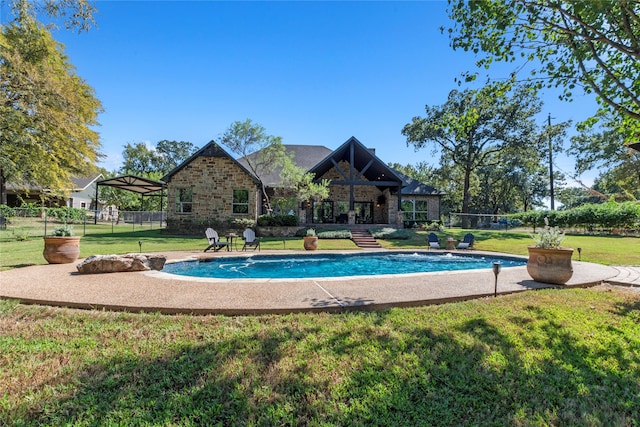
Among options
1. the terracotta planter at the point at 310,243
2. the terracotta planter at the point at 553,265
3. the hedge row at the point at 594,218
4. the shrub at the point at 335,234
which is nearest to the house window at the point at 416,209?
the hedge row at the point at 594,218

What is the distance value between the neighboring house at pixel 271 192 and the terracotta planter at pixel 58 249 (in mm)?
11443

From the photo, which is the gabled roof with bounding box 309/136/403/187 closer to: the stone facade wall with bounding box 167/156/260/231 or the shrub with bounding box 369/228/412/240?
the shrub with bounding box 369/228/412/240

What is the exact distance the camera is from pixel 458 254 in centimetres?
1274

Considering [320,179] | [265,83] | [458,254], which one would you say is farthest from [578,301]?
[320,179]

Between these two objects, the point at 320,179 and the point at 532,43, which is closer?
the point at 532,43

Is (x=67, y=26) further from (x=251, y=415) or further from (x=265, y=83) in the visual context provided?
(x=265, y=83)

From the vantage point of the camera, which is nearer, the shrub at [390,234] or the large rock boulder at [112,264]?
the large rock boulder at [112,264]

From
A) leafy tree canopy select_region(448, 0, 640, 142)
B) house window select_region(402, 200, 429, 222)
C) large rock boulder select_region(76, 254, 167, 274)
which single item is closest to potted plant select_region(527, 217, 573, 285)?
leafy tree canopy select_region(448, 0, 640, 142)

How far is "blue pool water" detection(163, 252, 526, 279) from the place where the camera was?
28.3 ft

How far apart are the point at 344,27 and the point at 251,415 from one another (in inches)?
532

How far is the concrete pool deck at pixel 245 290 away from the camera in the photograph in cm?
A: 444

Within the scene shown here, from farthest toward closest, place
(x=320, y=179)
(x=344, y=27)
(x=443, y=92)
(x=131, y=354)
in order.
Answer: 1. (x=443, y=92)
2. (x=320, y=179)
3. (x=344, y=27)
4. (x=131, y=354)

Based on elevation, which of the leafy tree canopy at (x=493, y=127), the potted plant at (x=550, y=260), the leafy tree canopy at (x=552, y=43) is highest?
the leafy tree canopy at (x=493, y=127)

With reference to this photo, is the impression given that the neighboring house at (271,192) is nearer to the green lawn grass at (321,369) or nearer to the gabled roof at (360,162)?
the gabled roof at (360,162)
